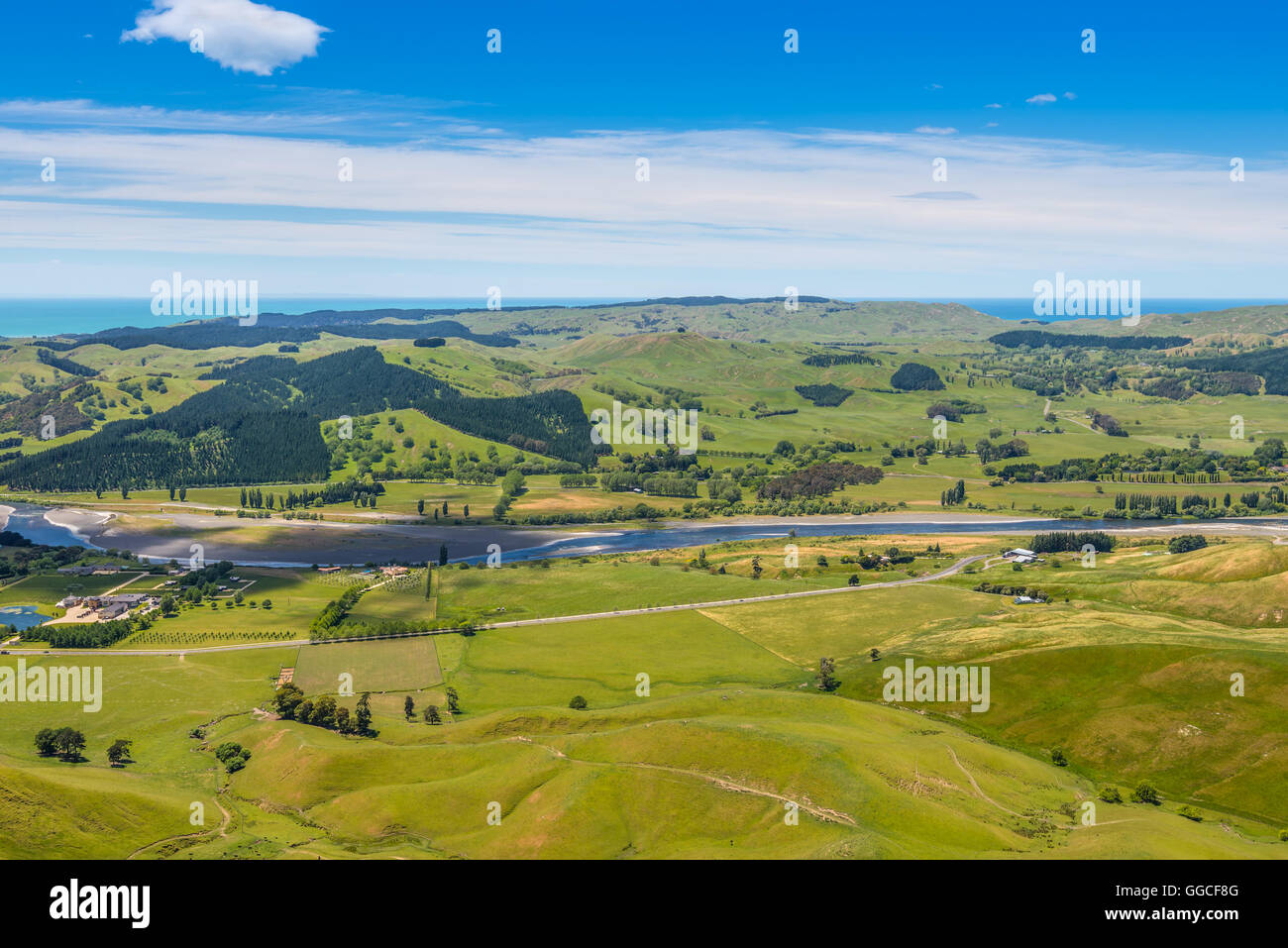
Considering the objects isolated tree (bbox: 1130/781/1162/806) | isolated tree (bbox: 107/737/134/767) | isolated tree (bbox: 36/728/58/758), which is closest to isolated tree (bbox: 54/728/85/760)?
isolated tree (bbox: 36/728/58/758)

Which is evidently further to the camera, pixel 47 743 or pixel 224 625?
pixel 224 625

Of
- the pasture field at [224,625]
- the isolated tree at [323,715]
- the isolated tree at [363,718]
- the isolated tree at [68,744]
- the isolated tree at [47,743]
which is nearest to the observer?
the isolated tree at [68,744]

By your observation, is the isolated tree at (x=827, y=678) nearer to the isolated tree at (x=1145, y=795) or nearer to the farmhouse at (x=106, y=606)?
the isolated tree at (x=1145, y=795)

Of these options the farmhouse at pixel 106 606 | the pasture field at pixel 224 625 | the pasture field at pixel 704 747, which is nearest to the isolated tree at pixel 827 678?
the pasture field at pixel 704 747

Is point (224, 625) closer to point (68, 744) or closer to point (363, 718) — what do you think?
point (68, 744)

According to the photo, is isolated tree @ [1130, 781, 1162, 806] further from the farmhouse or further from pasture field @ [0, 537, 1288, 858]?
the farmhouse

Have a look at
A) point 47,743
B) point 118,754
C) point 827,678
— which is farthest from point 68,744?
point 827,678

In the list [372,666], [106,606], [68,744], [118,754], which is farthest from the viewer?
[106,606]
